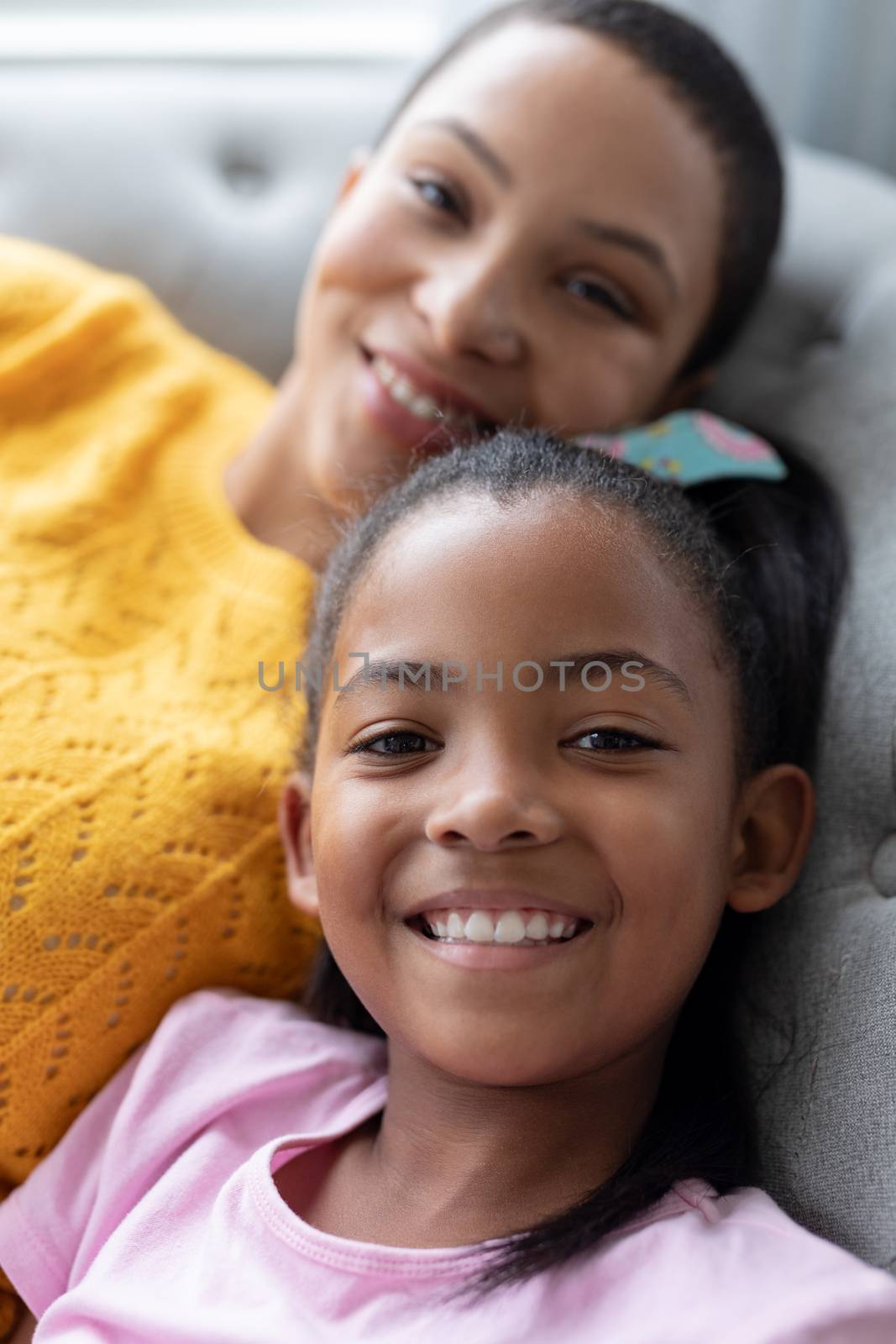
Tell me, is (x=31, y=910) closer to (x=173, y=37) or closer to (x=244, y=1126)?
(x=244, y=1126)

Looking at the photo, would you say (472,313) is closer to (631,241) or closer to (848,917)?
(631,241)

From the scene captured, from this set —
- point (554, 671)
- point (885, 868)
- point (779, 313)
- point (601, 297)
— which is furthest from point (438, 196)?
point (885, 868)

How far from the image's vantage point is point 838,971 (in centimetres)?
84

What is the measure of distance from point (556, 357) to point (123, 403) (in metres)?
0.44

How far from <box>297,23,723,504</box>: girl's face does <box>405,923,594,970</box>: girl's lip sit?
1.54 feet

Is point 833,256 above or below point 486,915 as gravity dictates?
above

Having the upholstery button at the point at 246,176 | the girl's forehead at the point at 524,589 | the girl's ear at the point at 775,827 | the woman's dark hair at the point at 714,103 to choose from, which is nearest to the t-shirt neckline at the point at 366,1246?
the girl's ear at the point at 775,827

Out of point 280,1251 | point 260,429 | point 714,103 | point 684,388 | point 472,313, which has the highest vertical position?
point 714,103

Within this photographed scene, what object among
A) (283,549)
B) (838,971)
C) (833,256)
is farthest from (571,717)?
(833,256)

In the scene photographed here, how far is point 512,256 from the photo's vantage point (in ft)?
3.59

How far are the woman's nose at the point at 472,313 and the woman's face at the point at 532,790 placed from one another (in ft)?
0.92

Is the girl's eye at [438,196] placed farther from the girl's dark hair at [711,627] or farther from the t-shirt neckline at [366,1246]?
the t-shirt neckline at [366,1246]

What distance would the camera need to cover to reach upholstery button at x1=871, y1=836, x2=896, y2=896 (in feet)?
2.86

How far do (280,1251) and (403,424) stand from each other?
26.1 inches
